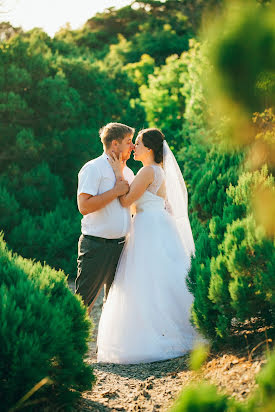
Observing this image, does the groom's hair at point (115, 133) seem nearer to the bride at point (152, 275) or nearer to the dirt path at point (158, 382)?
the bride at point (152, 275)

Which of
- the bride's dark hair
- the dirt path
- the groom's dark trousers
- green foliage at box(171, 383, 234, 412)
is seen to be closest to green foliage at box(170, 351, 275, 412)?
green foliage at box(171, 383, 234, 412)

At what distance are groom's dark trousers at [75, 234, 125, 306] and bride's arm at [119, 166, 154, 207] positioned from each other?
44 centimetres

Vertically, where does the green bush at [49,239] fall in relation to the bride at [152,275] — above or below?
above

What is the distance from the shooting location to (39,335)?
2824 mm

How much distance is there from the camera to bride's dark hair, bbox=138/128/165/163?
5066 mm

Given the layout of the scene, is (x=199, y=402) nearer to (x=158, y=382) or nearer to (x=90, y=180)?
(x=158, y=382)

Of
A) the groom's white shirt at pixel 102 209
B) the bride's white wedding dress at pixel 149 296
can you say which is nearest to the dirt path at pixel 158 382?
the bride's white wedding dress at pixel 149 296

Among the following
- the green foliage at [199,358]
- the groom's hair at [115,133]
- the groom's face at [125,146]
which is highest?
the groom's hair at [115,133]

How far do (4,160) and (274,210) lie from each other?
7673 mm

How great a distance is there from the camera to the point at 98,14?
32469mm

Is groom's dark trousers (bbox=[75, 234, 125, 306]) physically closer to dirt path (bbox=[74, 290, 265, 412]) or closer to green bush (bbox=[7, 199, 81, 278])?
dirt path (bbox=[74, 290, 265, 412])

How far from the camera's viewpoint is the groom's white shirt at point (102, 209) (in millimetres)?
4648

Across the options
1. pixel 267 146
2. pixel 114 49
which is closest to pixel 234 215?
pixel 267 146

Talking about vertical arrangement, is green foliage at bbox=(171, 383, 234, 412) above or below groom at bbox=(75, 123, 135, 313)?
below
